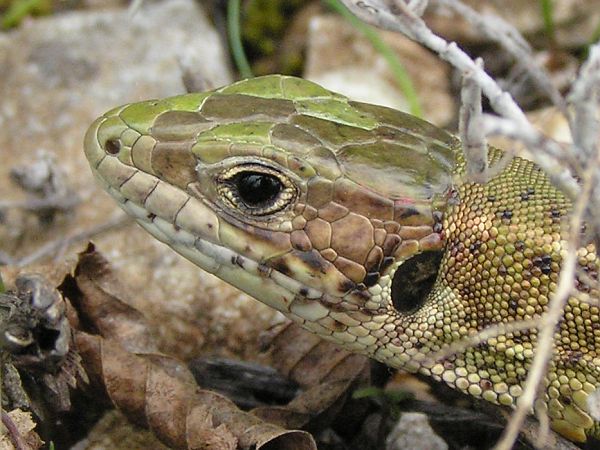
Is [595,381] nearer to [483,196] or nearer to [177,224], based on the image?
[483,196]

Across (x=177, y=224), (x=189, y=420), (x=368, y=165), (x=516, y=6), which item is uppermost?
(x=516, y=6)

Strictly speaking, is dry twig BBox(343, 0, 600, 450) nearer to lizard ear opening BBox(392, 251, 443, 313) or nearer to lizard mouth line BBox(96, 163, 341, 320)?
lizard ear opening BBox(392, 251, 443, 313)

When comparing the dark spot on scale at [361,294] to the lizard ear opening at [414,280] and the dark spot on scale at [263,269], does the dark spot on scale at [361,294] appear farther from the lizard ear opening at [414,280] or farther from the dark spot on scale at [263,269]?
the dark spot on scale at [263,269]

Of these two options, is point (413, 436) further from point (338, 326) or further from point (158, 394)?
point (158, 394)

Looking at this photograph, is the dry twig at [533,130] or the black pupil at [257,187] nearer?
the dry twig at [533,130]

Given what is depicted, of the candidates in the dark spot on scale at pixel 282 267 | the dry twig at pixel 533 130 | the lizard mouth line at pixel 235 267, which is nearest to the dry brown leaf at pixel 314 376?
the lizard mouth line at pixel 235 267

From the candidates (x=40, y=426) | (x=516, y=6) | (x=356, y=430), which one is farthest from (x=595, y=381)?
(x=516, y=6)
